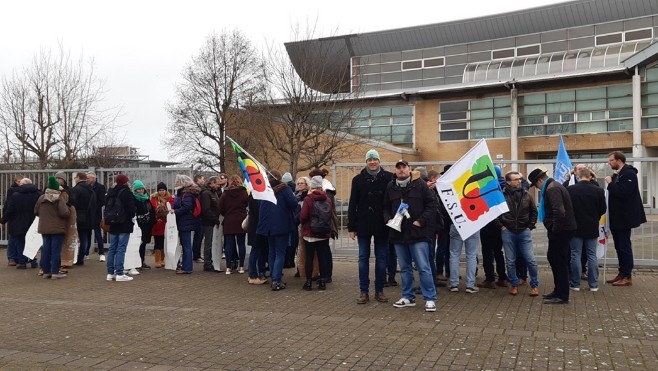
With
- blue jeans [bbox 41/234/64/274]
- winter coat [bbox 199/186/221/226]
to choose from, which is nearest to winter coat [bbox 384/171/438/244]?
winter coat [bbox 199/186/221/226]

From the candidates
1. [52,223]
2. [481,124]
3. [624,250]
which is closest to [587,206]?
[624,250]

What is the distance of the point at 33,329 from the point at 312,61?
20.3m

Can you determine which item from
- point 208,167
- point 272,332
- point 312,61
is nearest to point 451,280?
point 272,332

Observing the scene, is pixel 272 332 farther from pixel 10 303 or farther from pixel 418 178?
pixel 10 303

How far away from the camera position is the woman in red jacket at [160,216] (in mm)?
12594

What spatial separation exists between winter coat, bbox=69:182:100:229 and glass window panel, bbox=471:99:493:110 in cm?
3218

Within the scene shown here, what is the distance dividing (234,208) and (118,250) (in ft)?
7.09

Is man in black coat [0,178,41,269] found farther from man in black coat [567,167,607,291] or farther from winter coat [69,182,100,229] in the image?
man in black coat [567,167,607,291]

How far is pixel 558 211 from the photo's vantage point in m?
8.55

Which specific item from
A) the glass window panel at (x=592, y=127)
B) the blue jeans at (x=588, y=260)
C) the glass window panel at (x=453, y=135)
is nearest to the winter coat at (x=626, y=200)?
the blue jeans at (x=588, y=260)

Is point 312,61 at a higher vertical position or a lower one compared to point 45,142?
higher

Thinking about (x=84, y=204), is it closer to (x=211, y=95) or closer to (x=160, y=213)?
(x=160, y=213)

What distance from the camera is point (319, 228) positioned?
9594 mm

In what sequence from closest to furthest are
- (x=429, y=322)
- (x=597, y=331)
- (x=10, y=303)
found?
(x=597, y=331) → (x=429, y=322) → (x=10, y=303)
